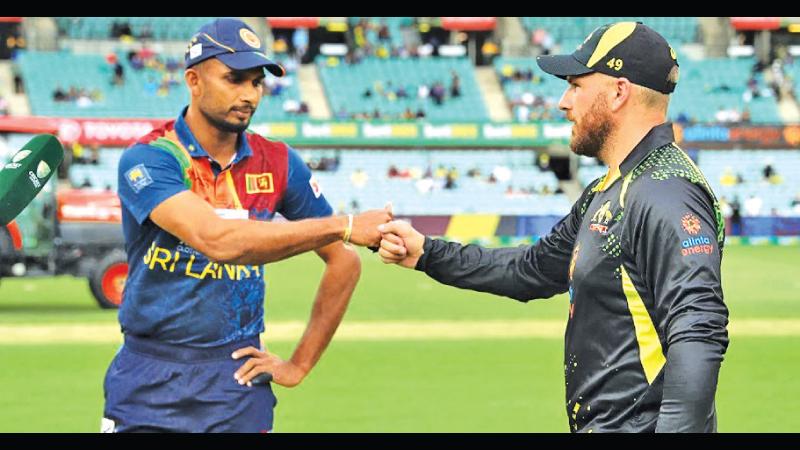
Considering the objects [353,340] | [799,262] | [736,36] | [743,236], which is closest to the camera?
[353,340]

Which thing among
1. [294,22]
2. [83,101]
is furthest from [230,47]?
[294,22]

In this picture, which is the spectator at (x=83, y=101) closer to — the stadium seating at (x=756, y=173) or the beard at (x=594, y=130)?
the stadium seating at (x=756, y=173)

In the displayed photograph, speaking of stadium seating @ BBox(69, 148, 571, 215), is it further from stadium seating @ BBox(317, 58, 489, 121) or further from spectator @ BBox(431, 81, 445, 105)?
spectator @ BBox(431, 81, 445, 105)

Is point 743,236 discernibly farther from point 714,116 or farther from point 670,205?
point 670,205

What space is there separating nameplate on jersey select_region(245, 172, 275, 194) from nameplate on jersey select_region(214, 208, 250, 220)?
0.10 m

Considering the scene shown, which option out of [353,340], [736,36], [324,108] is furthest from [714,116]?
[353,340]

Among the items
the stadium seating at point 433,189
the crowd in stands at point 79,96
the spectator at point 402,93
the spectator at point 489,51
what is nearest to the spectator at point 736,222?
the stadium seating at point 433,189

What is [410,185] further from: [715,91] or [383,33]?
[715,91]

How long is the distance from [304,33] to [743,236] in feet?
68.4

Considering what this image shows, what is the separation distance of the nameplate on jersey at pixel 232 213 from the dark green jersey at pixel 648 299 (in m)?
1.31

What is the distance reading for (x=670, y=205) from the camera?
3875mm

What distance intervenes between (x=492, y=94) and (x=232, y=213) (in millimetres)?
46492

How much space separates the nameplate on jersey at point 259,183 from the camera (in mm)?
5043

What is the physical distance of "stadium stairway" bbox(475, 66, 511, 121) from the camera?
49.6 meters
